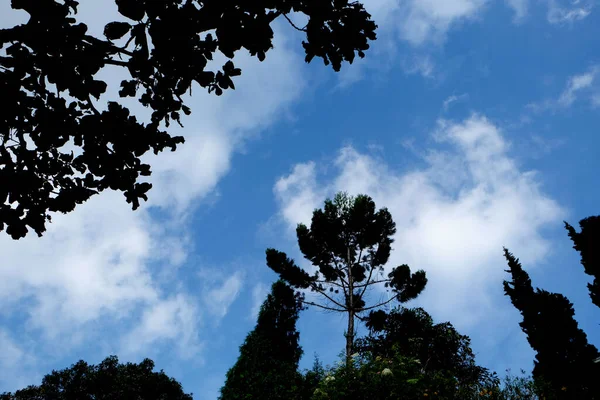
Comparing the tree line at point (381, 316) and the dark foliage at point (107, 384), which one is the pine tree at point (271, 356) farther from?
the dark foliage at point (107, 384)

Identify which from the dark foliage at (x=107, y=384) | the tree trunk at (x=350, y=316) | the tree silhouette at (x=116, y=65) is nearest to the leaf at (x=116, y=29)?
the tree silhouette at (x=116, y=65)

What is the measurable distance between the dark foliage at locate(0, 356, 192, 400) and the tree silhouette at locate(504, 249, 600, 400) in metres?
24.9

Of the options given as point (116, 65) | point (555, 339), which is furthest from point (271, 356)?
point (116, 65)

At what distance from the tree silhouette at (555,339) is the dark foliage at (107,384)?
81.7 feet

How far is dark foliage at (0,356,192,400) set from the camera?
30734 millimetres

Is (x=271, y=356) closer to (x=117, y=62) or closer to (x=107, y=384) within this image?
(x=117, y=62)

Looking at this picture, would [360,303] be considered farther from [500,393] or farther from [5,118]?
[5,118]

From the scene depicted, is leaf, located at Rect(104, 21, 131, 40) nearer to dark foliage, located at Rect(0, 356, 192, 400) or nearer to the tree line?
the tree line

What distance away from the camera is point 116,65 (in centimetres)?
359

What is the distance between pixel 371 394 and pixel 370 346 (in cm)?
1281

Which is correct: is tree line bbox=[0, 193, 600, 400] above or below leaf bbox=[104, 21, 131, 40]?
above

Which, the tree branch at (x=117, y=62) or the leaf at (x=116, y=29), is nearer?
the leaf at (x=116, y=29)

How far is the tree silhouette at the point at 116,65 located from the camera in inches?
125

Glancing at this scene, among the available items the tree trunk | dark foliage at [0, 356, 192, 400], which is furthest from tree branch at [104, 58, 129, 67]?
dark foliage at [0, 356, 192, 400]
